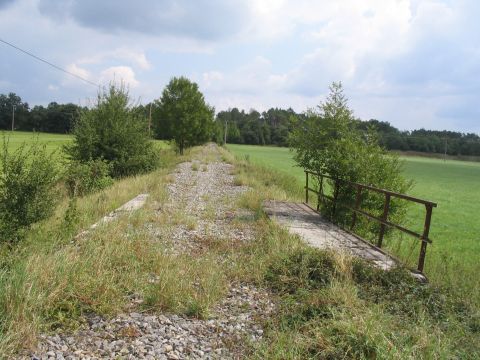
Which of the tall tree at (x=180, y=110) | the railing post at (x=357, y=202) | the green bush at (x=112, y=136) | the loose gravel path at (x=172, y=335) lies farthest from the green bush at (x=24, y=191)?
the tall tree at (x=180, y=110)

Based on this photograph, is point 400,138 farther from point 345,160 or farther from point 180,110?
point 345,160

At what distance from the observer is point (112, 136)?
19.8m

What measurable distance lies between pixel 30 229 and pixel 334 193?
7473mm

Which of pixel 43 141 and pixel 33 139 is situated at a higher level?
pixel 33 139

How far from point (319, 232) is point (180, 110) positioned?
32676 mm

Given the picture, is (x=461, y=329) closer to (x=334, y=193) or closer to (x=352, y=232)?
(x=352, y=232)

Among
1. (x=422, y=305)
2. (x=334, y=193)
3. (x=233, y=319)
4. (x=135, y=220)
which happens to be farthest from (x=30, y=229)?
(x=334, y=193)

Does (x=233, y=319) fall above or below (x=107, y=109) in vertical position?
below

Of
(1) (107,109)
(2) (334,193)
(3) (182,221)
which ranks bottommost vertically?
(3) (182,221)

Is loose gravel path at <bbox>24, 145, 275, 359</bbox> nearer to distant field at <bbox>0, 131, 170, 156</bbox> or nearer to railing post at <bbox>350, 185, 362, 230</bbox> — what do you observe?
railing post at <bbox>350, 185, 362, 230</bbox>

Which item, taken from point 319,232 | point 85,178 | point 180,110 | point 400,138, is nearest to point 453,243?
point 319,232

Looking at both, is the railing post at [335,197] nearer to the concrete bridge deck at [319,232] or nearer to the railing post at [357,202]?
the concrete bridge deck at [319,232]

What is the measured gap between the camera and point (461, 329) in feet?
14.5

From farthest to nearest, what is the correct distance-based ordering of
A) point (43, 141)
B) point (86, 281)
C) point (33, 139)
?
point (43, 141) < point (33, 139) < point (86, 281)
